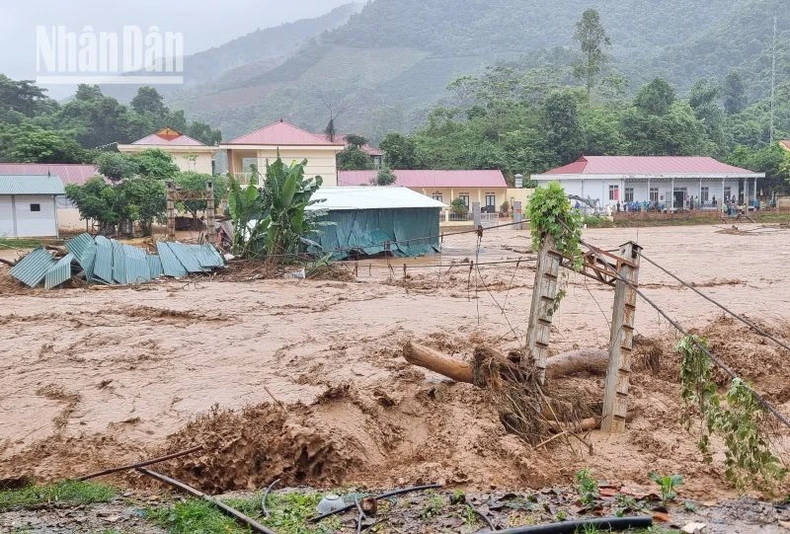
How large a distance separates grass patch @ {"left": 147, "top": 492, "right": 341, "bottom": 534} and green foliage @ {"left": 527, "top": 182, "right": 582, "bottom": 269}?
12.5 ft

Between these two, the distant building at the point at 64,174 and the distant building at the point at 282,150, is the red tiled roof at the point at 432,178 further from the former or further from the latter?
the distant building at the point at 64,174

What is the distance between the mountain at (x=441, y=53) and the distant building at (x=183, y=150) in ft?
167

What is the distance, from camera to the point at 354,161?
51562 mm

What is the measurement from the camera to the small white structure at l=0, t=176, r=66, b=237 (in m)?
30.7

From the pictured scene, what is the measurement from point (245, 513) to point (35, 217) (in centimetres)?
2996

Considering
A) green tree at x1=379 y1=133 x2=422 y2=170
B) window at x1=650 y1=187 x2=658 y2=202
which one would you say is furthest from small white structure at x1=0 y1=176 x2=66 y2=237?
window at x1=650 y1=187 x2=658 y2=202

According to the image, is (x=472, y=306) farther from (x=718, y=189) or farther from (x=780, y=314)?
(x=718, y=189)

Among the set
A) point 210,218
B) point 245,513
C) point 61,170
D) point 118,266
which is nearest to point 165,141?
point 61,170

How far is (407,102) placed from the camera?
139875 millimetres

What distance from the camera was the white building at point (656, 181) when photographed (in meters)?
45.9

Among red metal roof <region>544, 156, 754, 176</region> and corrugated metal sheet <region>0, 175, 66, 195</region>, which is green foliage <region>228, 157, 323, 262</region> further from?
red metal roof <region>544, 156, 754, 176</region>

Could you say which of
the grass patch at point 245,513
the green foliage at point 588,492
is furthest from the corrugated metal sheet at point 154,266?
the green foliage at point 588,492

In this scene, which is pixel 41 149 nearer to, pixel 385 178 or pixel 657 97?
pixel 385 178

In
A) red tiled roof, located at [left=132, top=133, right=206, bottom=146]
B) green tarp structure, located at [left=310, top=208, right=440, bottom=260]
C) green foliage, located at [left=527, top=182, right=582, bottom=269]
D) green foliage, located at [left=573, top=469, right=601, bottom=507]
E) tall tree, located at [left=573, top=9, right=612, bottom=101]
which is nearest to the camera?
green foliage, located at [left=573, top=469, right=601, bottom=507]
